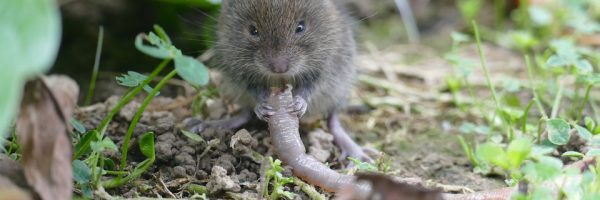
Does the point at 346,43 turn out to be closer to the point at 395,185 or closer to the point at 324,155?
the point at 324,155

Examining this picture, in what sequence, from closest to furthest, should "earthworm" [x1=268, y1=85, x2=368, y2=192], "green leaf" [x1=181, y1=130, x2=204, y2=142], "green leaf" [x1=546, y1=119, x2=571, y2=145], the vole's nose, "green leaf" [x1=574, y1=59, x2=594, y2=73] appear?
"earthworm" [x1=268, y1=85, x2=368, y2=192] → "green leaf" [x1=546, y1=119, x2=571, y2=145] → "green leaf" [x1=181, y1=130, x2=204, y2=142] → the vole's nose → "green leaf" [x1=574, y1=59, x2=594, y2=73]

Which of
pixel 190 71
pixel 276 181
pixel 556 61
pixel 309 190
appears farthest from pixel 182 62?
pixel 556 61

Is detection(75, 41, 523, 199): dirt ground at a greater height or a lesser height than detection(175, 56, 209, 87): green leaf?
lesser

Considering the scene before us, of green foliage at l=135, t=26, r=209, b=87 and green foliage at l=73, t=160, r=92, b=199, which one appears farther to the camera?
green foliage at l=135, t=26, r=209, b=87

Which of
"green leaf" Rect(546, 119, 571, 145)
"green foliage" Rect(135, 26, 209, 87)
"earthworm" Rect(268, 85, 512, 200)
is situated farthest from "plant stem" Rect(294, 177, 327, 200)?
"green leaf" Rect(546, 119, 571, 145)

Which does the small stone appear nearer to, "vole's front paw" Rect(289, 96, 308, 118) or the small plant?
the small plant

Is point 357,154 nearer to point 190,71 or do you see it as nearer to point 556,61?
point 556,61
